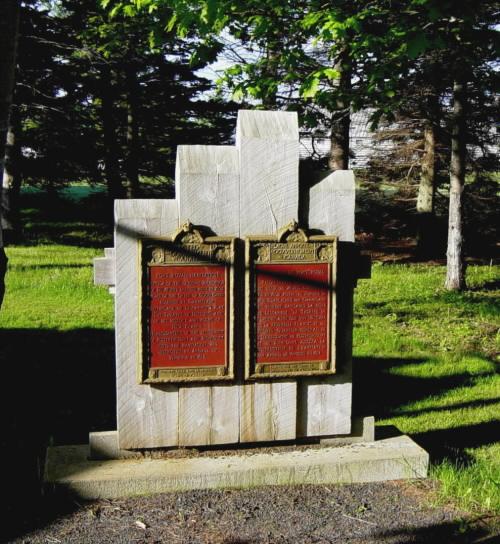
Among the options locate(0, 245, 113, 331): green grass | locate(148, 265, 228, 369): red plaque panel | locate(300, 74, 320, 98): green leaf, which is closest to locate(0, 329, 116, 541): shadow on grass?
locate(0, 245, 113, 331): green grass

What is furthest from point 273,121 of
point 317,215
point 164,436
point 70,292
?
point 70,292

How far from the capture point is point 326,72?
782 centimetres

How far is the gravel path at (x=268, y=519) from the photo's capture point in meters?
3.89

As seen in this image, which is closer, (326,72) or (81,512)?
(81,512)

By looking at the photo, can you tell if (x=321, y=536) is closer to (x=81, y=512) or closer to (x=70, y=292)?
(x=81, y=512)

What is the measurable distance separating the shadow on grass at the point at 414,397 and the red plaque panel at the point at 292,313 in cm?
147

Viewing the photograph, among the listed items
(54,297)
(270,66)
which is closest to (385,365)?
(270,66)

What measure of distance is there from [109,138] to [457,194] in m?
14.2

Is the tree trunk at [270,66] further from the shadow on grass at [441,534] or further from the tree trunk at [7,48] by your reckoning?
the shadow on grass at [441,534]

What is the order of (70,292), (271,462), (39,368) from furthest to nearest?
(70,292) → (39,368) → (271,462)

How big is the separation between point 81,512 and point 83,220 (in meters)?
21.2

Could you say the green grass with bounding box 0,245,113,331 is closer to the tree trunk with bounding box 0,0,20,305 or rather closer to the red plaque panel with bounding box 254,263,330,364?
the red plaque panel with bounding box 254,263,330,364

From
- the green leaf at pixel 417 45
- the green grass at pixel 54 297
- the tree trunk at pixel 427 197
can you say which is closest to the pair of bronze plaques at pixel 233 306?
the green leaf at pixel 417 45

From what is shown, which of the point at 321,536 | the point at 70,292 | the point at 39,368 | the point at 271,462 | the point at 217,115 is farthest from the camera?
the point at 217,115
